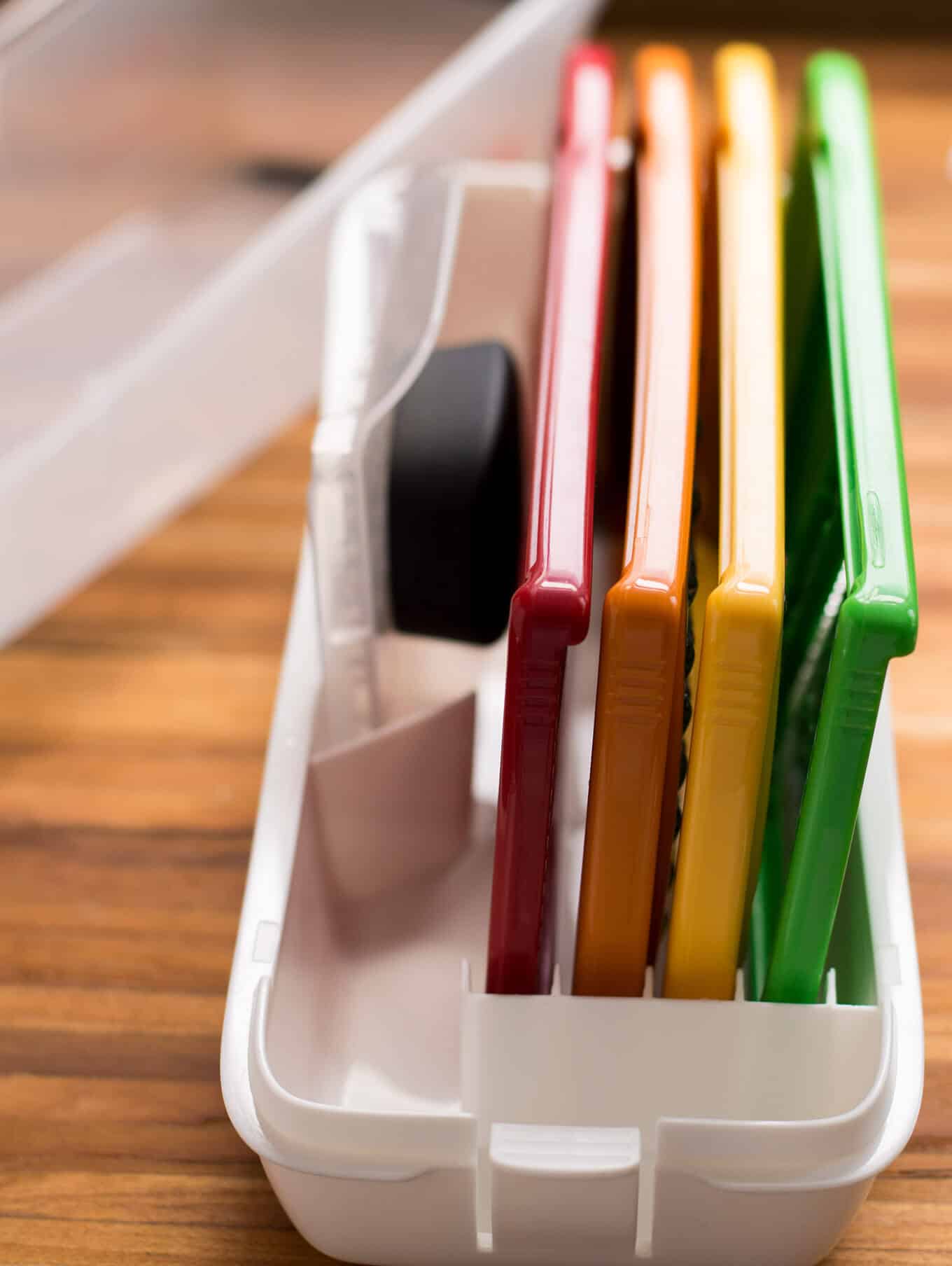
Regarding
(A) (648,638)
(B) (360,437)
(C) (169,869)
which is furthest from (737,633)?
(C) (169,869)

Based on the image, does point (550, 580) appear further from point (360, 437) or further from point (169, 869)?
point (169, 869)

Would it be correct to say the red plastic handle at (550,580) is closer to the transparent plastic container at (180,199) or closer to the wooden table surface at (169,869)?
the wooden table surface at (169,869)

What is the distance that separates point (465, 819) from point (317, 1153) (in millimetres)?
210

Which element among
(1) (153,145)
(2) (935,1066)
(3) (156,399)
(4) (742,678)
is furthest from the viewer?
(1) (153,145)

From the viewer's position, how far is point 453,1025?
0.55 metres

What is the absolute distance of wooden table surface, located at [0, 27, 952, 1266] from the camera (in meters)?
0.53

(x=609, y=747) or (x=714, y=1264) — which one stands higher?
(x=609, y=747)

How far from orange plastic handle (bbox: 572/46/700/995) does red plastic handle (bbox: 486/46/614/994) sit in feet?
0.05

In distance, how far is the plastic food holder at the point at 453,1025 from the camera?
43 cm

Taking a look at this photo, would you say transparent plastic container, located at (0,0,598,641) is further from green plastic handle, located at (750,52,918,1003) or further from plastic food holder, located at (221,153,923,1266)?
green plastic handle, located at (750,52,918,1003)

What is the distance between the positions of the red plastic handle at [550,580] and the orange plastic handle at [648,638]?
0.01m

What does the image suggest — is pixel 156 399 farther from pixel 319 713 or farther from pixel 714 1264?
pixel 714 1264

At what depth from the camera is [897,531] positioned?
1.36 ft

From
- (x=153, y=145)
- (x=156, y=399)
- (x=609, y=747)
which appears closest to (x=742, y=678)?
(x=609, y=747)
